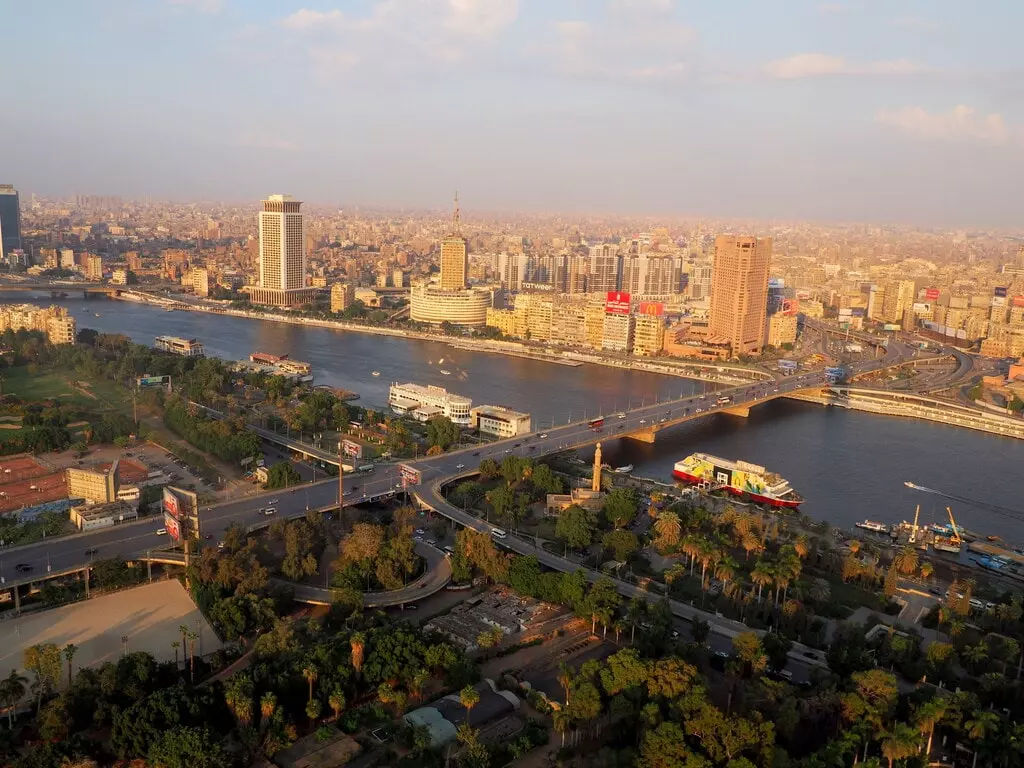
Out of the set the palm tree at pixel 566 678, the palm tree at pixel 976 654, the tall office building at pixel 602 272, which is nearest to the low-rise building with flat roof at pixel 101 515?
the palm tree at pixel 566 678

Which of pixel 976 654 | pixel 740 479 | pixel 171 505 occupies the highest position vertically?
pixel 171 505

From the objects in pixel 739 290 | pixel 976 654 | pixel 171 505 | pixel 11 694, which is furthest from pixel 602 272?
pixel 11 694

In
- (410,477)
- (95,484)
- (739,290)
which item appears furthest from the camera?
(739,290)

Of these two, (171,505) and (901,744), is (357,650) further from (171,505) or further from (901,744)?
(901,744)

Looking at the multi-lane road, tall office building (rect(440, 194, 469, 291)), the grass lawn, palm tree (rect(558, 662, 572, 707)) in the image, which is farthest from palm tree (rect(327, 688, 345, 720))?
tall office building (rect(440, 194, 469, 291))

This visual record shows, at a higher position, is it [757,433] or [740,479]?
[740,479]

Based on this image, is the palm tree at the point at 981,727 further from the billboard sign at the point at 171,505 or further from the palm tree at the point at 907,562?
the billboard sign at the point at 171,505

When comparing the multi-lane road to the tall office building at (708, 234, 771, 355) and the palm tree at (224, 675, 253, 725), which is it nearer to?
the palm tree at (224, 675, 253, 725)
